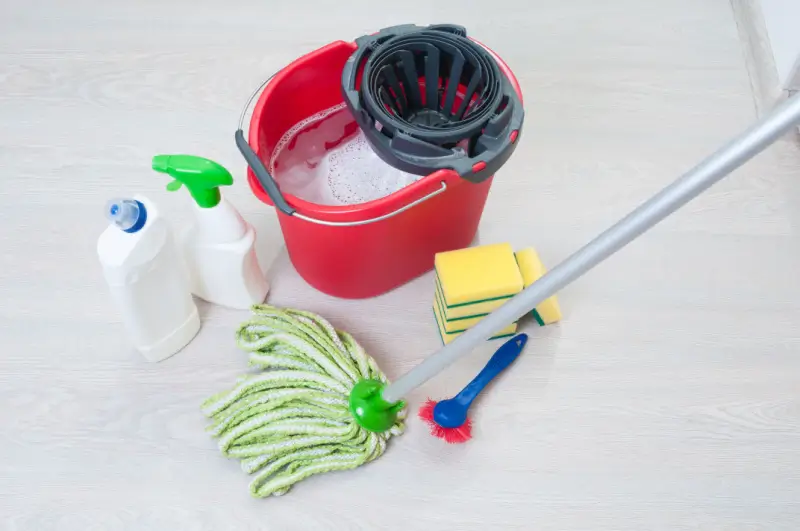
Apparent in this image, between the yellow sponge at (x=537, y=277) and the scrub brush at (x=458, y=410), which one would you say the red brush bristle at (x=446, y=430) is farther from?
the yellow sponge at (x=537, y=277)

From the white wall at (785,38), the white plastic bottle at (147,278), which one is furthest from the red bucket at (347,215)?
the white wall at (785,38)

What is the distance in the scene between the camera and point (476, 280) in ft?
3.01

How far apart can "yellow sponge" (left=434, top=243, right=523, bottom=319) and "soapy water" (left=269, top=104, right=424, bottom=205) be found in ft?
0.41

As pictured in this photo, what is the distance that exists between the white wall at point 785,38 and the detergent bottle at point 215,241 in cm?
91

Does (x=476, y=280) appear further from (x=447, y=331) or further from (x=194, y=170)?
(x=194, y=170)

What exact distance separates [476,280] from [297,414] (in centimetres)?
27

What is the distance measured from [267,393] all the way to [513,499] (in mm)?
331

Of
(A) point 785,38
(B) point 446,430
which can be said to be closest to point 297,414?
(B) point 446,430

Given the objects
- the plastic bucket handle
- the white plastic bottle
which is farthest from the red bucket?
the white plastic bottle

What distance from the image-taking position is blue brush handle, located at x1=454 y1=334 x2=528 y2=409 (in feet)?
3.08

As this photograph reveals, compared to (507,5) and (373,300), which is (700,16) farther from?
(373,300)

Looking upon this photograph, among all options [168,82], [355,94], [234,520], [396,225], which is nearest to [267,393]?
[234,520]

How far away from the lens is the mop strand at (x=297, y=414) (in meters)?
0.89

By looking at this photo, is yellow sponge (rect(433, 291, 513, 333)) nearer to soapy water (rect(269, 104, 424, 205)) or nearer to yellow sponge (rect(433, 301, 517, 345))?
yellow sponge (rect(433, 301, 517, 345))
